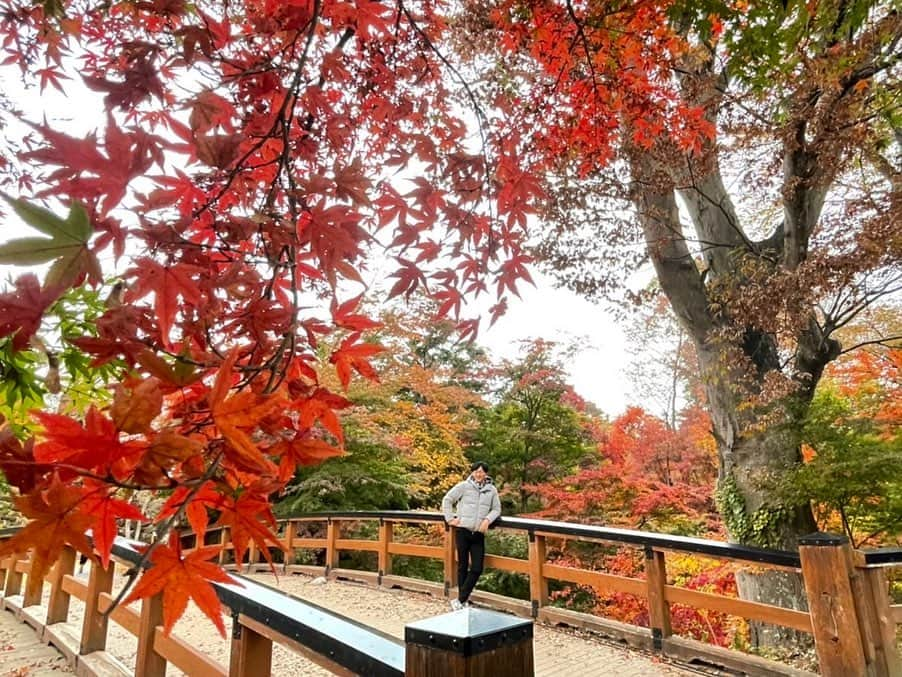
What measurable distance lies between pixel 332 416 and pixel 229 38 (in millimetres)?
1417

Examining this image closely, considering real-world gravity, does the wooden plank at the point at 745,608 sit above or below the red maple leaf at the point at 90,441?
below

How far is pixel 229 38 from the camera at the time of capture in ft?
6.11

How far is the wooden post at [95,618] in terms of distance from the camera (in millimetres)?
3271

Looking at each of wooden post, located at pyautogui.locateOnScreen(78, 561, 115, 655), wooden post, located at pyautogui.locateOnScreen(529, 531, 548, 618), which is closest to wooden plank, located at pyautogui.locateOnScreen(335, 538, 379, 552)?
wooden post, located at pyautogui.locateOnScreen(529, 531, 548, 618)

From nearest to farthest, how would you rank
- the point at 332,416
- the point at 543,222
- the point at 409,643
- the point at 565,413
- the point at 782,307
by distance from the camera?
the point at 409,643 → the point at 332,416 → the point at 782,307 → the point at 543,222 → the point at 565,413

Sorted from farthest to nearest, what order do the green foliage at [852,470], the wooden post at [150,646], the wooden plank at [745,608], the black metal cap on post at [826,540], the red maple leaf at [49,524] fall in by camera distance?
the green foliage at [852,470] < the wooden plank at [745,608] < the black metal cap on post at [826,540] < the wooden post at [150,646] < the red maple leaf at [49,524]

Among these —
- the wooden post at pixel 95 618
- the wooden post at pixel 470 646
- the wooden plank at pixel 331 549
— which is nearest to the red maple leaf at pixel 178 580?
the wooden post at pixel 470 646

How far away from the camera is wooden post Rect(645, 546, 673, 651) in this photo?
3668 millimetres

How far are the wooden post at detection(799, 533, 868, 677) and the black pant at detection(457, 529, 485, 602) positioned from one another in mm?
2432

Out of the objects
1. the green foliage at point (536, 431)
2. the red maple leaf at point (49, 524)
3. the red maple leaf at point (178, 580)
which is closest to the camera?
the red maple leaf at point (49, 524)

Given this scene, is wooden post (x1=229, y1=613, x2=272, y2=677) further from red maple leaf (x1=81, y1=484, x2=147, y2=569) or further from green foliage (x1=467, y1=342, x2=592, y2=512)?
green foliage (x1=467, y1=342, x2=592, y2=512)

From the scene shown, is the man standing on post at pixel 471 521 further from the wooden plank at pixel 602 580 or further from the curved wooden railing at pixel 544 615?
the wooden plank at pixel 602 580

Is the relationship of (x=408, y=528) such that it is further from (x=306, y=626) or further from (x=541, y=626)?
(x=306, y=626)

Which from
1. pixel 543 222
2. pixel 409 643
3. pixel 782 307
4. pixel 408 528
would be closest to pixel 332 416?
pixel 409 643
